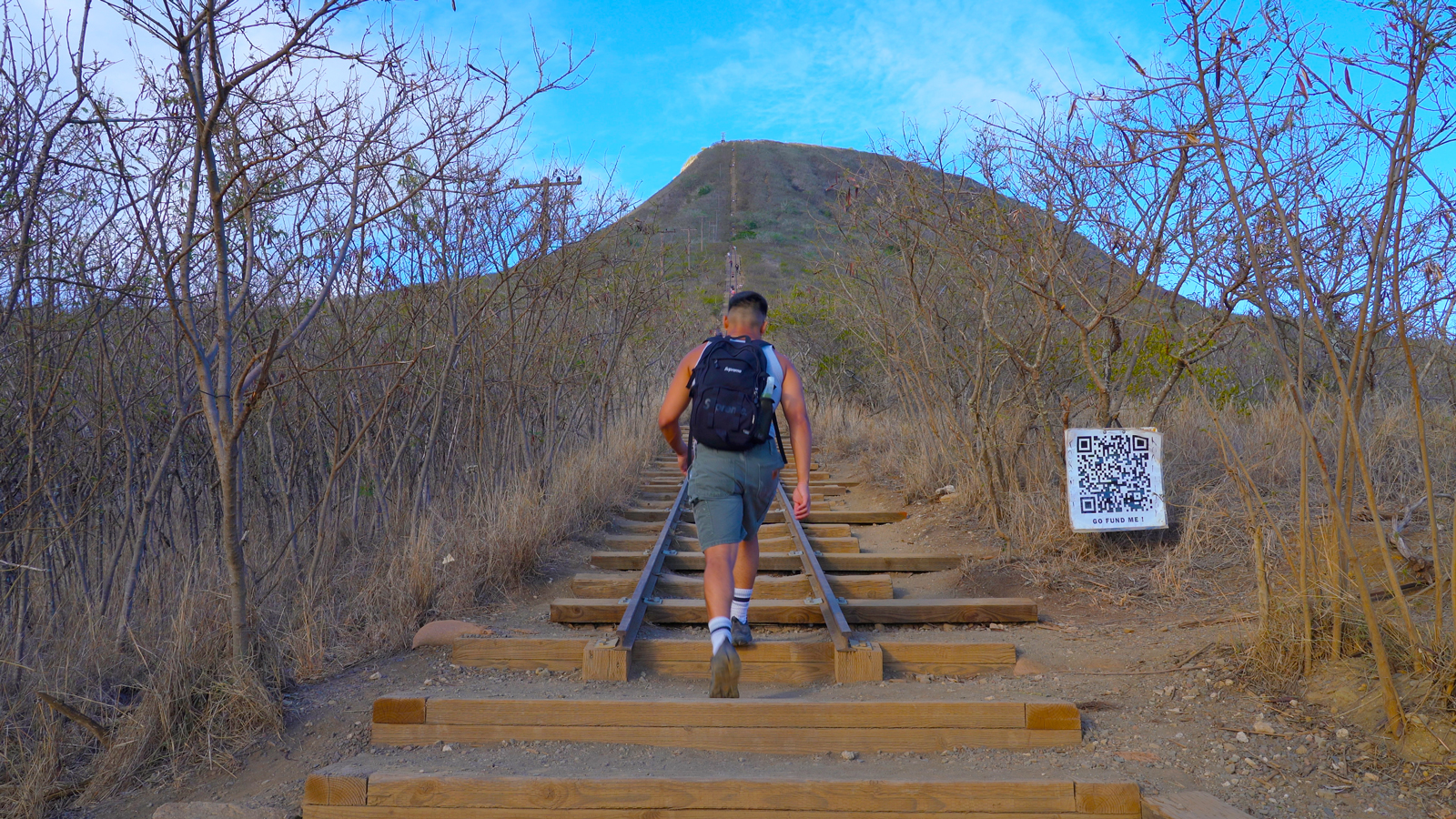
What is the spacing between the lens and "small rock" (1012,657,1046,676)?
4.70 m

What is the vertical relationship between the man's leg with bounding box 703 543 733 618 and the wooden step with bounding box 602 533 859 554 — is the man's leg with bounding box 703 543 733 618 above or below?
above

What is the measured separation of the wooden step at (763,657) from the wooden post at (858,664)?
118 millimetres

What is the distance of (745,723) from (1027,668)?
164 centimetres

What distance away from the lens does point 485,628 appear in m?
5.26

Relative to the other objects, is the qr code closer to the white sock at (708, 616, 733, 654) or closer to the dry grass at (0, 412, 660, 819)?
the white sock at (708, 616, 733, 654)

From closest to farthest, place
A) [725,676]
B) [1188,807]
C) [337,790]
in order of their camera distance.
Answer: [1188,807] → [337,790] → [725,676]

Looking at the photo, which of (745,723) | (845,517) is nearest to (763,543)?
(845,517)

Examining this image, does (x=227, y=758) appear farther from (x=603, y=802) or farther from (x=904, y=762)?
(x=904, y=762)

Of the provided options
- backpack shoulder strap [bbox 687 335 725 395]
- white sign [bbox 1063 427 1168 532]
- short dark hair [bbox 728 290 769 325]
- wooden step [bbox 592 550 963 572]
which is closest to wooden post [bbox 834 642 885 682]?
backpack shoulder strap [bbox 687 335 725 395]

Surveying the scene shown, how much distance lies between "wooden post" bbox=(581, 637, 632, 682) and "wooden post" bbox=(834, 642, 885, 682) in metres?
1.03

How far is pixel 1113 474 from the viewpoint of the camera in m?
6.32

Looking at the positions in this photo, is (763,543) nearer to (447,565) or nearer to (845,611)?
(845,611)

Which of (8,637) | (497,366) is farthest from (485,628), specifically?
(497,366)

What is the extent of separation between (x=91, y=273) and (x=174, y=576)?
6.38ft
